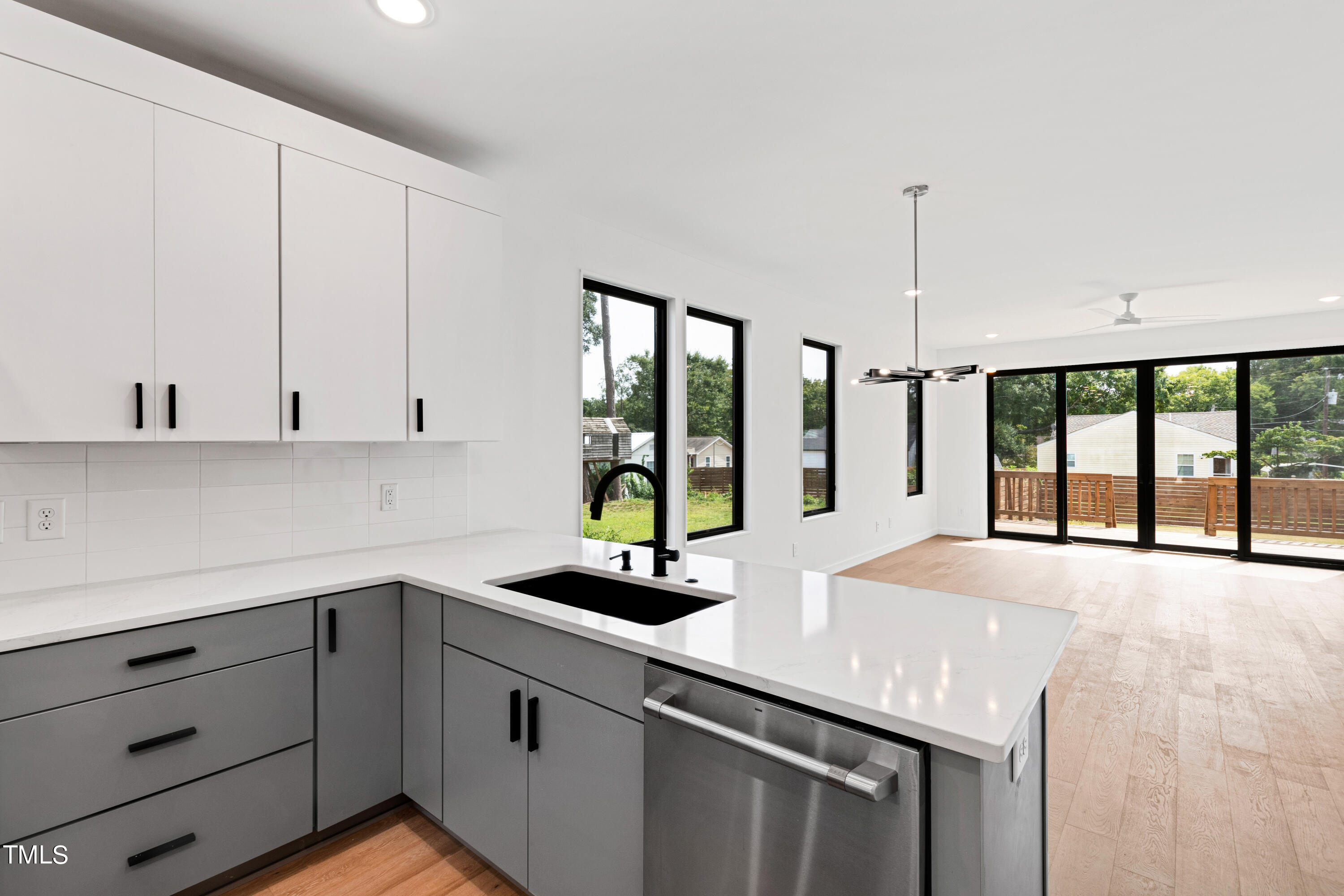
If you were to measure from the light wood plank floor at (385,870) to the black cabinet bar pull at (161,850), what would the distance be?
238 millimetres

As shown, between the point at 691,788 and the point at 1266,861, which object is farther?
the point at 1266,861

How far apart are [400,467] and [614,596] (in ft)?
3.82

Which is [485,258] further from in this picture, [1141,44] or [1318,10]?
[1318,10]

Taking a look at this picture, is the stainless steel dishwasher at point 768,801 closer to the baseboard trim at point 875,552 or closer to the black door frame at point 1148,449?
the baseboard trim at point 875,552

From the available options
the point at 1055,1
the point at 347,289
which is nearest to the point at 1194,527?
the point at 1055,1

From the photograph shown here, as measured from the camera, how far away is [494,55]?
2.04 m

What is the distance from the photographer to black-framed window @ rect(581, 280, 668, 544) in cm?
360

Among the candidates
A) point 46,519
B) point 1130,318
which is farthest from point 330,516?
point 1130,318

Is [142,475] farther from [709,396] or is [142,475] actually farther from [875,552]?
[875,552]

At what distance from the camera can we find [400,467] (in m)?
2.60

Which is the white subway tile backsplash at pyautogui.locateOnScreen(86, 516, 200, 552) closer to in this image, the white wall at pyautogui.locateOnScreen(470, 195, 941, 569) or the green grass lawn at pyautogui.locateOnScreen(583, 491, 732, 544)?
the white wall at pyautogui.locateOnScreen(470, 195, 941, 569)

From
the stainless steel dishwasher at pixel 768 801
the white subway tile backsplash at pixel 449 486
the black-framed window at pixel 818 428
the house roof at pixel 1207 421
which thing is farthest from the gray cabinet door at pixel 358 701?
the house roof at pixel 1207 421

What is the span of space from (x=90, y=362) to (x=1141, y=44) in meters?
3.19

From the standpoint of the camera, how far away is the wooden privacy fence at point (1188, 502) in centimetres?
602
